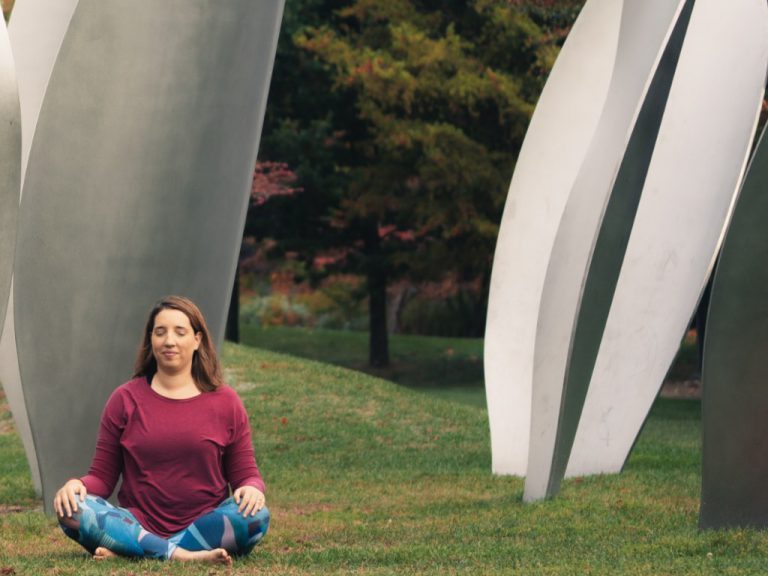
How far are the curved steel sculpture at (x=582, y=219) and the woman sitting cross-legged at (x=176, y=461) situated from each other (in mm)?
3308

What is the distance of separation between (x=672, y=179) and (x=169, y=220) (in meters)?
4.30

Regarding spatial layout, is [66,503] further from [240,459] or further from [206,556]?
[240,459]

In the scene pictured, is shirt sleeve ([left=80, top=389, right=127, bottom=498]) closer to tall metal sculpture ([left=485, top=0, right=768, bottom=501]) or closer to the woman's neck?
the woman's neck

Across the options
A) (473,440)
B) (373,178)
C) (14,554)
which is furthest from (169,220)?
(373,178)

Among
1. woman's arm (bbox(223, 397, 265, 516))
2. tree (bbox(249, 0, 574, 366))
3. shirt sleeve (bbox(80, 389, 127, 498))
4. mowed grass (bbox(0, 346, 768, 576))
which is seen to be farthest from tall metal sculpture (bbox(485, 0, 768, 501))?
tree (bbox(249, 0, 574, 366))

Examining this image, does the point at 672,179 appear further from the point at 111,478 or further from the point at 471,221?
the point at 471,221

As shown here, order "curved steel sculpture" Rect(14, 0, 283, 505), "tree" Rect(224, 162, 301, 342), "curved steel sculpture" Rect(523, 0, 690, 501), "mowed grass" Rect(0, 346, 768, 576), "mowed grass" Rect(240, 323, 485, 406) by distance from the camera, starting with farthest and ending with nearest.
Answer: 1. "mowed grass" Rect(240, 323, 485, 406)
2. "tree" Rect(224, 162, 301, 342)
3. "curved steel sculpture" Rect(523, 0, 690, 501)
4. "curved steel sculpture" Rect(14, 0, 283, 505)
5. "mowed grass" Rect(0, 346, 768, 576)

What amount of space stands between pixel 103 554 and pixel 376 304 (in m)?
19.4

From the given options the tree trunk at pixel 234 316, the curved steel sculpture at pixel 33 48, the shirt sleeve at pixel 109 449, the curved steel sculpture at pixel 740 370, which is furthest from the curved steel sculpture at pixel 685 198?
the tree trunk at pixel 234 316

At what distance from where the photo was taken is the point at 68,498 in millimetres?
5707

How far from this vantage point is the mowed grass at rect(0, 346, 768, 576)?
6168mm

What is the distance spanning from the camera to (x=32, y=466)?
966cm

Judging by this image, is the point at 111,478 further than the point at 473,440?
No

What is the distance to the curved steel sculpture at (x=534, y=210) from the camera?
10.8m
